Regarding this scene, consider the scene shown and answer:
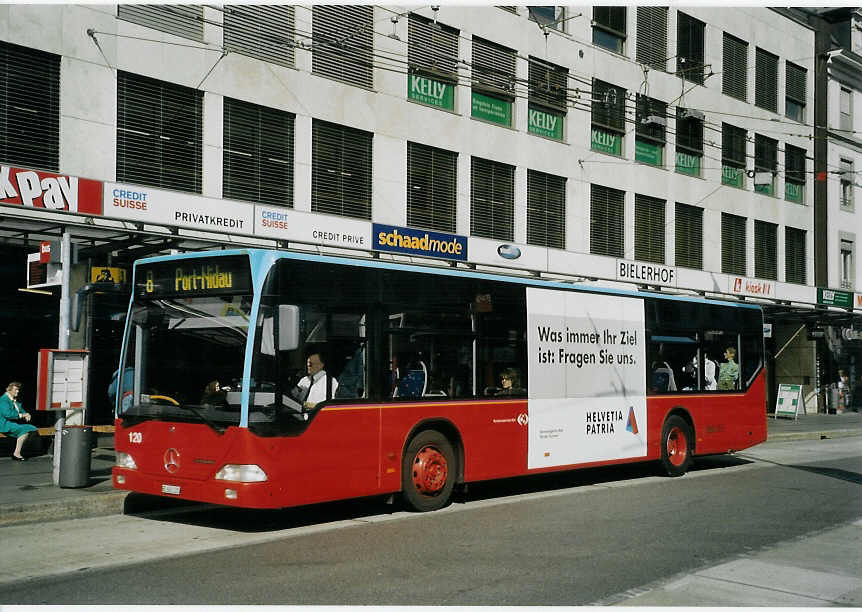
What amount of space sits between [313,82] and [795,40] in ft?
77.6

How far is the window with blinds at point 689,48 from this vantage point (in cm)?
3200

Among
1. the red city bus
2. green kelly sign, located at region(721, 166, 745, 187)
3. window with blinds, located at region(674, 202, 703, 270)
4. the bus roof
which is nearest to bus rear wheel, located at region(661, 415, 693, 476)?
the red city bus

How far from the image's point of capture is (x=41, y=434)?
1764 cm

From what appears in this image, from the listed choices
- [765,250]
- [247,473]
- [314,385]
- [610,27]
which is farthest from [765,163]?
[247,473]

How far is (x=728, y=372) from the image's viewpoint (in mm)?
17062

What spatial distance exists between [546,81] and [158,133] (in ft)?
39.9

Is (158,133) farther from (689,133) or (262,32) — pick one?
(689,133)

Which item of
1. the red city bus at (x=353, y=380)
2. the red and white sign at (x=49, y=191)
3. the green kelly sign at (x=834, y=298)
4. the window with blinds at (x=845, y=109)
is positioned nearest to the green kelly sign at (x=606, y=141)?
the green kelly sign at (x=834, y=298)

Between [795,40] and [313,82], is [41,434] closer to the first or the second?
[313,82]

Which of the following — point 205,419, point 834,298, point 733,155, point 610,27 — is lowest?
point 205,419

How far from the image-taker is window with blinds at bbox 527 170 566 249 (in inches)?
1062

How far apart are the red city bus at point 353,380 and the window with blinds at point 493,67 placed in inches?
457

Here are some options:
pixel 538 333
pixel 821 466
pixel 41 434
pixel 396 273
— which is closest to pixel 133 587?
pixel 396 273

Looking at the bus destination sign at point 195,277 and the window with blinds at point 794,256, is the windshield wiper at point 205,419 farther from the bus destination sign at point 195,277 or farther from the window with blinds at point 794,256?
the window with blinds at point 794,256
